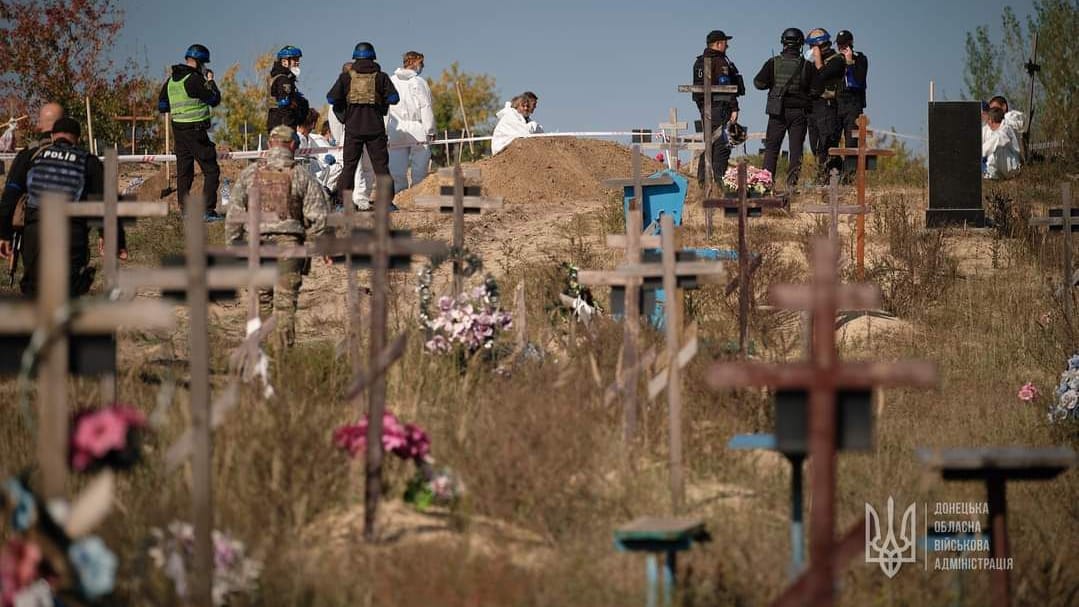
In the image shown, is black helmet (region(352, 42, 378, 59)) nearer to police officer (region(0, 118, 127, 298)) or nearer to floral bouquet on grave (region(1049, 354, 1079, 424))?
police officer (region(0, 118, 127, 298))

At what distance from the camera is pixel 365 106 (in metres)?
16.8

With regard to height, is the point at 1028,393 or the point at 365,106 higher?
the point at 365,106

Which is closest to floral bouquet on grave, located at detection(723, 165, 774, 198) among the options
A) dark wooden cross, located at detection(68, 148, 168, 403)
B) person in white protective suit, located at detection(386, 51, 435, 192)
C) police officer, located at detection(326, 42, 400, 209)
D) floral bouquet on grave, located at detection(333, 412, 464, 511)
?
person in white protective suit, located at detection(386, 51, 435, 192)

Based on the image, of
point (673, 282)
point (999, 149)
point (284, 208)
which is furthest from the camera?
point (999, 149)

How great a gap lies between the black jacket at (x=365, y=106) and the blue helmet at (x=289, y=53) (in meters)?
0.63

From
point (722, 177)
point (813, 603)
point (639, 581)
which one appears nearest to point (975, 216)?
point (722, 177)

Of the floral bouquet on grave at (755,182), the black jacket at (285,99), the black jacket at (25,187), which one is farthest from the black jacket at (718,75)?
the black jacket at (25,187)

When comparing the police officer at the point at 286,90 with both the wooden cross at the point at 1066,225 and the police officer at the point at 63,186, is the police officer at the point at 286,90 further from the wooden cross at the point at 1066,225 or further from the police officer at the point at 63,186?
the wooden cross at the point at 1066,225

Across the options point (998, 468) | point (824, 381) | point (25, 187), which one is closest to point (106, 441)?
point (824, 381)

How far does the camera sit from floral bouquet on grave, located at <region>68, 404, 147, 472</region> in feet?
17.4

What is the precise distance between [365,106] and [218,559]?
1092 cm

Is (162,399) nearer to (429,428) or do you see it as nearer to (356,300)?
(429,428)

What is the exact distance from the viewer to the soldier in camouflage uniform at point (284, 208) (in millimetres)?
11586

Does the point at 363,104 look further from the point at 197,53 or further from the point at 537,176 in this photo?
the point at 537,176
